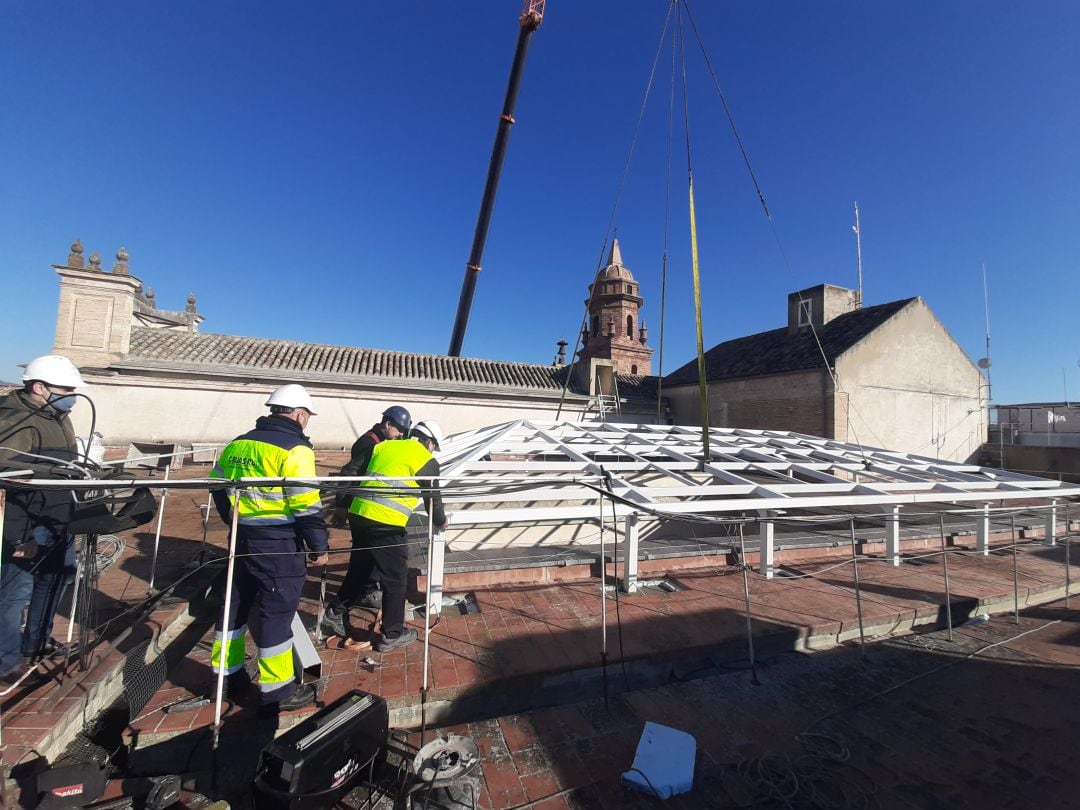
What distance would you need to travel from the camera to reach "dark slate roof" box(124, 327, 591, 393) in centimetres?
1227

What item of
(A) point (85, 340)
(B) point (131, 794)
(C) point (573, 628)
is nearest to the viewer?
(B) point (131, 794)

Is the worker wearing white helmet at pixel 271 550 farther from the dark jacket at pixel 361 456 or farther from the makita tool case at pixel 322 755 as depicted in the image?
the dark jacket at pixel 361 456

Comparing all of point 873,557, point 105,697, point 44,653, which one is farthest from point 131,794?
point 873,557

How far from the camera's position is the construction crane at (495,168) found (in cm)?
1209

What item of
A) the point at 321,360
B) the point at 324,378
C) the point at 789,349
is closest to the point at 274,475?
the point at 324,378

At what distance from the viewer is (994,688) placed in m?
3.34

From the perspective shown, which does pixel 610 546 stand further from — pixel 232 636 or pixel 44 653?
pixel 44 653

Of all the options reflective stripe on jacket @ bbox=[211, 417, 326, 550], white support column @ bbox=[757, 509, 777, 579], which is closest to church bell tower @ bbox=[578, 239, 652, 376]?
white support column @ bbox=[757, 509, 777, 579]

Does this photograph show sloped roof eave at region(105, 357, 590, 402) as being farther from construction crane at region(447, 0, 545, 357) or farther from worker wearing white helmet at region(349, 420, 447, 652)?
worker wearing white helmet at region(349, 420, 447, 652)

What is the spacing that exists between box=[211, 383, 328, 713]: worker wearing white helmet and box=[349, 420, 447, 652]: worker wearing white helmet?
57cm

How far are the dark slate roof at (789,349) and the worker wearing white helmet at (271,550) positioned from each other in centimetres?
1340

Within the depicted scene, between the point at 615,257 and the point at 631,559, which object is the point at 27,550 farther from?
the point at 615,257

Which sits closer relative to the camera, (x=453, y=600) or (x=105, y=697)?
(x=105, y=697)

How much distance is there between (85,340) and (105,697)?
40.7 feet
